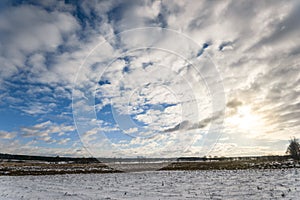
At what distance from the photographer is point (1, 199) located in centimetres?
1616

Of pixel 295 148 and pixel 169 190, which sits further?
pixel 295 148

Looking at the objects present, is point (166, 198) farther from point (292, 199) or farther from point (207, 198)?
point (292, 199)

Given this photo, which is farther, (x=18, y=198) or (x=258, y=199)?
(x=18, y=198)

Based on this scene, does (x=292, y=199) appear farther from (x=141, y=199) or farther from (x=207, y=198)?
(x=141, y=199)

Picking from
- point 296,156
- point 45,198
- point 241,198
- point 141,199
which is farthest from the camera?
point 296,156

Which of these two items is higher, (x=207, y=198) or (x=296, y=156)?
(x=296, y=156)

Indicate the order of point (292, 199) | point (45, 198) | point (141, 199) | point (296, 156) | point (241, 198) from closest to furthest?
1. point (292, 199)
2. point (241, 198)
3. point (141, 199)
4. point (45, 198)
5. point (296, 156)

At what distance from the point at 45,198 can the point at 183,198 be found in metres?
9.34

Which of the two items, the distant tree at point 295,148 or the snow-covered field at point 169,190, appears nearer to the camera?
the snow-covered field at point 169,190

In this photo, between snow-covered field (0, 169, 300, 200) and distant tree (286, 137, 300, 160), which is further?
distant tree (286, 137, 300, 160)

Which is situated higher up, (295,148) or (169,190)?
(295,148)

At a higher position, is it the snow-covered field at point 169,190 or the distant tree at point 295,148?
the distant tree at point 295,148

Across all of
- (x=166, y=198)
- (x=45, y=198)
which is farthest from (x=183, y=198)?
(x=45, y=198)

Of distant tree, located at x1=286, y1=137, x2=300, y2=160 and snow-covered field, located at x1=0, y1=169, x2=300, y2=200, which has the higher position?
distant tree, located at x1=286, y1=137, x2=300, y2=160
